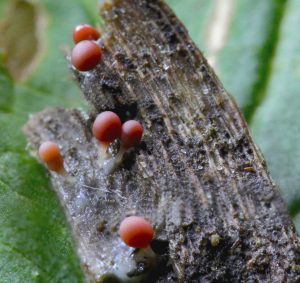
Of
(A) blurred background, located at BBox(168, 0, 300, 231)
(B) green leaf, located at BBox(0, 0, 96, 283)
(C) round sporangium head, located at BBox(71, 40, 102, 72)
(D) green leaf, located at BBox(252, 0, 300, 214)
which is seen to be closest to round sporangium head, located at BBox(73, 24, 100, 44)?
(C) round sporangium head, located at BBox(71, 40, 102, 72)

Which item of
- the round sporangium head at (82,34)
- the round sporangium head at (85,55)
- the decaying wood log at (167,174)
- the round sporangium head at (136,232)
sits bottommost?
the round sporangium head at (136,232)

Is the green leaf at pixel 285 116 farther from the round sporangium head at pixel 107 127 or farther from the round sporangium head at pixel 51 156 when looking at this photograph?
the round sporangium head at pixel 51 156

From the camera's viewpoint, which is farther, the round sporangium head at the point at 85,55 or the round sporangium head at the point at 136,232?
the round sporangium head at the point at 85,55

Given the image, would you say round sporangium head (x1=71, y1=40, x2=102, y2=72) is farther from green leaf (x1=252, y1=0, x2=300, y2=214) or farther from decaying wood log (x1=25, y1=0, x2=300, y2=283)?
green leaf (x1=252, y1=0, x2=300, y2=214)

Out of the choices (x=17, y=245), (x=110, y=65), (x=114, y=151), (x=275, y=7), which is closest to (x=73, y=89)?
(x=110, y=65)

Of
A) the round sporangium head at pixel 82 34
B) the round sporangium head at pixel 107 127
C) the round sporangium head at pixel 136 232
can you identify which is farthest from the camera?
the round sporangium head at pixel 82 34

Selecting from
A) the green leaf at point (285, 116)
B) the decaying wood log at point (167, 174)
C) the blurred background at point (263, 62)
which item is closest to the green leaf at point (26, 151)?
the decaying wood log at point (167, 174)

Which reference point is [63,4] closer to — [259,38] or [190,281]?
[259,38]

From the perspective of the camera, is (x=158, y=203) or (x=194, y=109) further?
(x=194, y=109)
